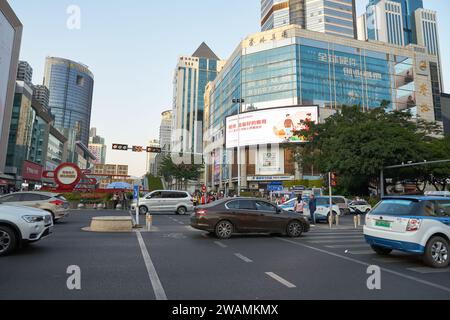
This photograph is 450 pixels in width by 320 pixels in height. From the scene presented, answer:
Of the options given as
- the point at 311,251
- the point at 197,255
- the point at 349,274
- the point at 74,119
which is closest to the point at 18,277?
the point at 197,255

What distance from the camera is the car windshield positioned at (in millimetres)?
7375

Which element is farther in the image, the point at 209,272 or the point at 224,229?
the point at 224,229

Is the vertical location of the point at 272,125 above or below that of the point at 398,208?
above

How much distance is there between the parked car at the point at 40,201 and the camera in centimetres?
1437

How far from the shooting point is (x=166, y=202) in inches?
948

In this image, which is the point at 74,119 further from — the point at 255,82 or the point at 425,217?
the point at 425,217

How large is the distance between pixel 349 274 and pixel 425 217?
2441 millimetres

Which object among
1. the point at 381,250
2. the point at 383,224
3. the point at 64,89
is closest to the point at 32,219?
the point at 383,224

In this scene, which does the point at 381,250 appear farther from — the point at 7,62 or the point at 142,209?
the point at 7,62

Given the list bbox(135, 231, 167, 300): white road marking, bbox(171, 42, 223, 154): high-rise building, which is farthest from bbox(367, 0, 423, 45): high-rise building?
bbox(135, 231, 167, 300): white road marking

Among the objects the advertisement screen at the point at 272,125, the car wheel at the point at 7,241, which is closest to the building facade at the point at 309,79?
the advertisement screen at the point at 272,125

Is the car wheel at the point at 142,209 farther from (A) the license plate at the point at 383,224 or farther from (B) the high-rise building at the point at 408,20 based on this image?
(B) the high-rise building at the point at 408,20

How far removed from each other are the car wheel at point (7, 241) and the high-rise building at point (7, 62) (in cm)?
5617

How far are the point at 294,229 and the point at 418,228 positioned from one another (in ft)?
18.9
